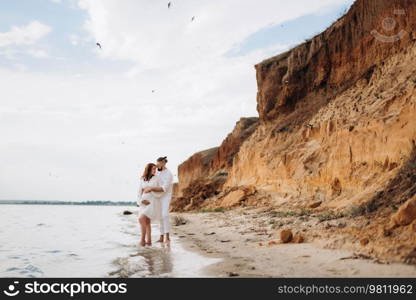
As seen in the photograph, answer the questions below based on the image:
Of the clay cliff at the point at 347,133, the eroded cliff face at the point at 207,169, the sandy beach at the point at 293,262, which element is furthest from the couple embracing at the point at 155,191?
the eroded cliff face at the point at 207,169

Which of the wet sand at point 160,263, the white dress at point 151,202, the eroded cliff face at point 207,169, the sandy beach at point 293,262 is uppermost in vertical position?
the eroded cliff face at point 207,169

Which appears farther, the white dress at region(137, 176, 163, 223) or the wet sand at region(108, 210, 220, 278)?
the white dress at region(137, 176, 163, 223)

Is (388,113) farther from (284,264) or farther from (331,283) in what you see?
(331,283)

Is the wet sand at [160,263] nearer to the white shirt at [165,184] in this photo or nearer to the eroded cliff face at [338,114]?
the white shirt at [165,184]

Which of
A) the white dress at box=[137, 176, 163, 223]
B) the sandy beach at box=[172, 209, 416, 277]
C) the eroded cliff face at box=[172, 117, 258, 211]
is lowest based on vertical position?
the sandy beach at box=[172, 209, 416, 277]

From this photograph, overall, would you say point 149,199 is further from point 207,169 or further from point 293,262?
point 207,169

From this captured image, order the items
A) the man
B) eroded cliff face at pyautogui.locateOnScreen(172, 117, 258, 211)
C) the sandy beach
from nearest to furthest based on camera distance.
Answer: the sandy beach < the man < eroded cliff face at pyautogui.locateOnScreen(172, 117, 258, 211)

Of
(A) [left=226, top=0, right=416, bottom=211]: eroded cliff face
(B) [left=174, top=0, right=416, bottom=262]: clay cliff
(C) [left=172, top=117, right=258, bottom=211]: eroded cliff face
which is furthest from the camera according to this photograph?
(C) [left=172, top=117, right=258, bottom=211]: eroded cliff face

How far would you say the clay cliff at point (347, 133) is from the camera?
8.17m

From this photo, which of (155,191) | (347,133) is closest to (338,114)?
(347,133)

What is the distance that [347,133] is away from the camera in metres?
16.9

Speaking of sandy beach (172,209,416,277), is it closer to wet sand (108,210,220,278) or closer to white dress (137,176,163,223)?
wet sand (108,210,220,278)

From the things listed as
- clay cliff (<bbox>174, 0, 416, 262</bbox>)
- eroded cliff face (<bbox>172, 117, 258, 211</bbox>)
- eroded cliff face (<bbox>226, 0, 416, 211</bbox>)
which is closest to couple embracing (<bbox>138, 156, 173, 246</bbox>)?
clay cliff (<bbox>174, 0, 416, 262</bbox>)

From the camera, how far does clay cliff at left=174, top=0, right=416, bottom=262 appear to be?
8172 millimetres
